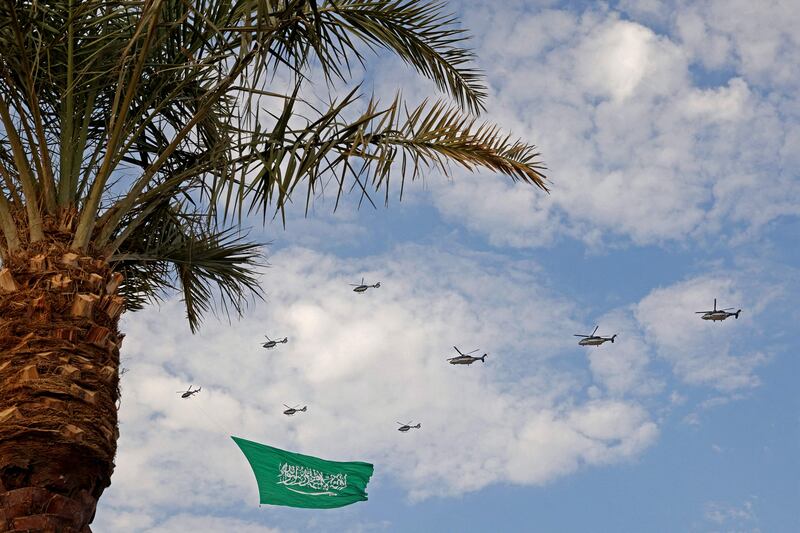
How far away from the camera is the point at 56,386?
241 inches

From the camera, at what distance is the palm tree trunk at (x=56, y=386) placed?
5.88m

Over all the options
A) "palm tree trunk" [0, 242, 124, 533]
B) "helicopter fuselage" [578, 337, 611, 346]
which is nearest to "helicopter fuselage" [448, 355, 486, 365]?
"helicopter fuselage" [578, 337, 611, 346]

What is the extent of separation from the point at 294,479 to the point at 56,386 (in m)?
6.16

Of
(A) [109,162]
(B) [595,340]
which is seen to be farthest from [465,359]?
(A) [109,162]

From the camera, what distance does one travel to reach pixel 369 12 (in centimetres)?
842

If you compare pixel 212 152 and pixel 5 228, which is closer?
pixel 5 228

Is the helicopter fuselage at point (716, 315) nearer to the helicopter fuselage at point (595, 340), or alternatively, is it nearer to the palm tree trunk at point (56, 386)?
the helicopter fuselage at point (595, 340)

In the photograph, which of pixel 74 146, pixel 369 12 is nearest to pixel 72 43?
pixel 74 146

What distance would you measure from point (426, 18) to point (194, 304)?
169 inches

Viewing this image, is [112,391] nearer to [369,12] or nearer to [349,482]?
[369,12]

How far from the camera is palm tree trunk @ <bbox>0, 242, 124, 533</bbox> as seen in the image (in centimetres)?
588

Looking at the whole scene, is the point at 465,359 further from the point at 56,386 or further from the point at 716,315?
the point at 56,386

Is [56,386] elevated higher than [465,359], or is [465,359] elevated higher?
[465,359]

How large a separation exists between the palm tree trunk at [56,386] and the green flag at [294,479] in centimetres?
557
